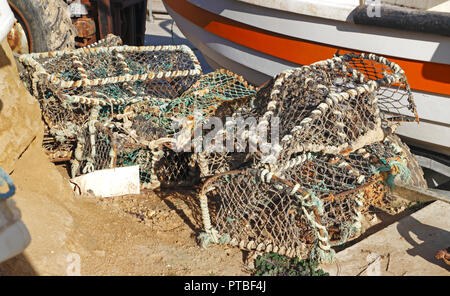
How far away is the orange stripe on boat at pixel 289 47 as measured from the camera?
3.64 meters

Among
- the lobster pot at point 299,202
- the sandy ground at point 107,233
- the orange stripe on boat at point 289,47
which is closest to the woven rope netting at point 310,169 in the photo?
the lobster pot at point 299,202

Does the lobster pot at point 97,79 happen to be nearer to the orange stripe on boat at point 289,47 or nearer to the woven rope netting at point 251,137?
the woven rope netting at point 251,137

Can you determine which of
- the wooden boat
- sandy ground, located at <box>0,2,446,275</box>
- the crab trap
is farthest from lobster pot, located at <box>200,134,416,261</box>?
the wooden boat

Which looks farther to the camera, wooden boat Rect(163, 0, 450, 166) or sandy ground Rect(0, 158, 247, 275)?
wooden boat Rect(163, 0, 450, 166)

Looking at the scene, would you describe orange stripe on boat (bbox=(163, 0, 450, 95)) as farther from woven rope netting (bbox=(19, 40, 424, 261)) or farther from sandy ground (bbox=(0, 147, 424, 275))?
sandy ground (bbox=(0, 147, 424, 275))

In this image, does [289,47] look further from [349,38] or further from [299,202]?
[299,202]

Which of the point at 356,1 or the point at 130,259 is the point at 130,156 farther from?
the point at 356,1

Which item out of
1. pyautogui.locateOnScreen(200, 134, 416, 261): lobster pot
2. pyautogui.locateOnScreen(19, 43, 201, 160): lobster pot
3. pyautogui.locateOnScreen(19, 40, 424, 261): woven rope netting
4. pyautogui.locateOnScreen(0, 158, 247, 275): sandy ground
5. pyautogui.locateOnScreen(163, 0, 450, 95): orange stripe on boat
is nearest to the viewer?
pyautogui.locateOnScreen(0, 158, 247, 275): sandy ground

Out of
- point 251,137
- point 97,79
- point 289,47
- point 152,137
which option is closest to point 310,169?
point 251,137

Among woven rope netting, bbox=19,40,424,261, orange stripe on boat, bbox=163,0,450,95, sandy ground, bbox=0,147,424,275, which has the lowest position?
sandy ground, bbox=0,147,424,275

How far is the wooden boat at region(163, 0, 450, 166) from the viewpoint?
11.7ft
